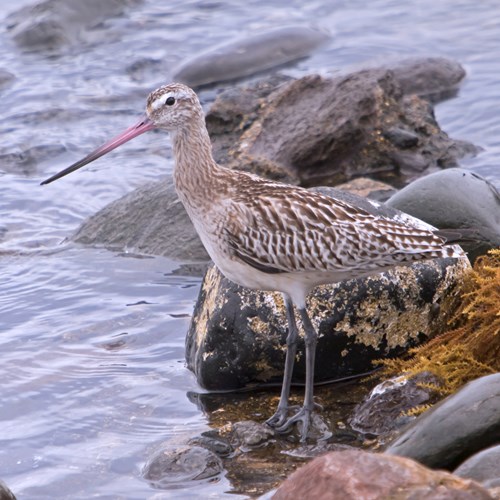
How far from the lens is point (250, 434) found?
7.89m

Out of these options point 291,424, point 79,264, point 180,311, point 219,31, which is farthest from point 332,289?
point 219,31

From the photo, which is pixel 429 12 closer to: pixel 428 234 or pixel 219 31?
pixel 219 31

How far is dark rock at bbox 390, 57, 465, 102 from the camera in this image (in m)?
16.1

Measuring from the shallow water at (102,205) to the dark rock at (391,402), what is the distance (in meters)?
1.15

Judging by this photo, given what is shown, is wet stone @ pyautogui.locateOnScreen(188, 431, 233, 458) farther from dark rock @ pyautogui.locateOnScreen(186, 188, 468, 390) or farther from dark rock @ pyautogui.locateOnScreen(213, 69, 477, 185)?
dark rock @ pyautogui.locateOnScreen(213, 69, 477, 185)

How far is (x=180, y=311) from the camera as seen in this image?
10.6 metres

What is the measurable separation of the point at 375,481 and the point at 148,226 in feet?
23.1

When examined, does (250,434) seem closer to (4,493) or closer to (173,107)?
(4,493)

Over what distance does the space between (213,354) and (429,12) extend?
11.7 metres

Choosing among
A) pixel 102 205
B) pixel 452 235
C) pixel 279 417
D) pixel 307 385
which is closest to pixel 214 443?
pixel 279 417

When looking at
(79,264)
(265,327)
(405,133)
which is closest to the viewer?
(265,327)

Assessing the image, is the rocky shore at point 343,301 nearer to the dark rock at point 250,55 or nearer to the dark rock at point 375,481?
the dark rock at point 375,481

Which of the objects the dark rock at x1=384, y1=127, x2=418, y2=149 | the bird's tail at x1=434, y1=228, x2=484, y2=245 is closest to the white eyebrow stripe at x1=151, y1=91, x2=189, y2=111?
the bird's tail at x1=434, y1=228, x2=484, y2=245

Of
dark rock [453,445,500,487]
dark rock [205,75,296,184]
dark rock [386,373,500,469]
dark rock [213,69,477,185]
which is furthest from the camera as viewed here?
dark rock [205,75,296,184]
